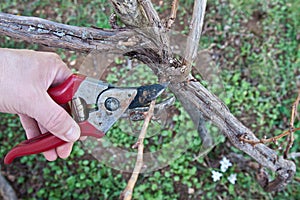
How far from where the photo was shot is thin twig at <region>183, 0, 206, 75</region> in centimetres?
120

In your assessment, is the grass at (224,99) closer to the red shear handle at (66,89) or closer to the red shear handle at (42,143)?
the red shear handle at (42,143)

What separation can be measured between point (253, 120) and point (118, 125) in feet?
2.69

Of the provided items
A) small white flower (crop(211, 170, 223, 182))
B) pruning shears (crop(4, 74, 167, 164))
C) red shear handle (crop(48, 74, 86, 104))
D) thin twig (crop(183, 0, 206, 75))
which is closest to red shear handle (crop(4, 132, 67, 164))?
pruning shears (crop(4, 74, 167, 164))

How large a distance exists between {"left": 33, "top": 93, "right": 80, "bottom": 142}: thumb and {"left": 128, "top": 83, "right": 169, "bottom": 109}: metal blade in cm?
24

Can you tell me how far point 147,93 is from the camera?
1.25m

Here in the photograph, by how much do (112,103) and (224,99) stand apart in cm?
109

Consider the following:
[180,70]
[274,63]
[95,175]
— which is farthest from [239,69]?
[180,70]

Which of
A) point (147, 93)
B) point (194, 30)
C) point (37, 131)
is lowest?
point (37, 131)

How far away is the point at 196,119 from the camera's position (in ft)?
6.33

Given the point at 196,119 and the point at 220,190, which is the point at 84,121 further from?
the point at 220,190

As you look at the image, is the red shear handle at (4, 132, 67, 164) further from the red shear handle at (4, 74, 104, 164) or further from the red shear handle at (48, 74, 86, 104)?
the red shear handle at (48, 74, 86, 104)

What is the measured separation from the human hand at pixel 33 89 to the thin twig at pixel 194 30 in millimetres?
453

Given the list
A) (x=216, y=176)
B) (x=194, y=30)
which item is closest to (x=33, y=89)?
(x=194, y=30)

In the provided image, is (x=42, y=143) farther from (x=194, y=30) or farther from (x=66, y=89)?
(x=194, y=30)
